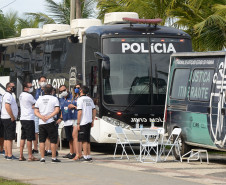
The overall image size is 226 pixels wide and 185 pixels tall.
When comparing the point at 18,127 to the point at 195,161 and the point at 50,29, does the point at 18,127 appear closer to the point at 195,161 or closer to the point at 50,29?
the point at 50,29

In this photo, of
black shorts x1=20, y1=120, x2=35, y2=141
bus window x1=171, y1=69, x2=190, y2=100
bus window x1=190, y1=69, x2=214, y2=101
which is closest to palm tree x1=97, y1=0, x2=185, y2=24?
bus window x1=171, y1=69, x2=190, y2=100

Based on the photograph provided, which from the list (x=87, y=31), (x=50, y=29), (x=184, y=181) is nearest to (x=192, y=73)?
(x=87, y=31)

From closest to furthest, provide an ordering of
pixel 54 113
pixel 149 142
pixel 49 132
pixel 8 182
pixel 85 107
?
pixel 8 182 < pixel 54 113 < pixel 49 132 < pixel 85 107 < pixel 149 142

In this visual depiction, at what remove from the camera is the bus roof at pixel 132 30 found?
773 inches

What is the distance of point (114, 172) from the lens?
1480 cm

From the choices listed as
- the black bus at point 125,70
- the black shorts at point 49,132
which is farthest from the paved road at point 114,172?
the black bus at point 125,70

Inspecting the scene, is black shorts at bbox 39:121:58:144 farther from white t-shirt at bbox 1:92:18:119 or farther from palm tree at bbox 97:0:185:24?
palm tree at bbox 97:0:185:24

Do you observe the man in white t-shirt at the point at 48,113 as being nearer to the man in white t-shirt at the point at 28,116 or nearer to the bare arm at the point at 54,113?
the bare arm at the point at 54,113

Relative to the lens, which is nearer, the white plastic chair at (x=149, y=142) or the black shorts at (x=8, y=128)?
the white plastic chair at (x=149, y=142)

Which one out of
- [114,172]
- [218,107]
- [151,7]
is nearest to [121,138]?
[218,107]

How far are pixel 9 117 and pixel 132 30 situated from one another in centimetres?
409

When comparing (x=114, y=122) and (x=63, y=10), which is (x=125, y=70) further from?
(x=63, y=10)

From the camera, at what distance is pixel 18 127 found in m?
22.5

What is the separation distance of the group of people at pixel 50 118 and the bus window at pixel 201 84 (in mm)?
2333
